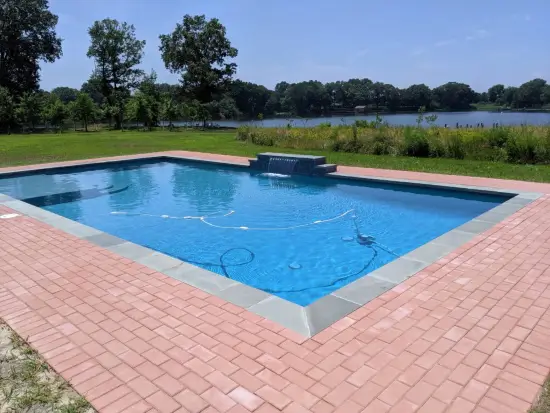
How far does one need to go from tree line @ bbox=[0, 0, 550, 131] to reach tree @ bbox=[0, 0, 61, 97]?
3.3 inches

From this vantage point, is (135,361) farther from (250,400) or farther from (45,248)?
(45,248)

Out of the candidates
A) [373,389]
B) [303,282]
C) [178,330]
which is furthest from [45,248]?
[373,389]

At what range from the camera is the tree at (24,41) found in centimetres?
3681

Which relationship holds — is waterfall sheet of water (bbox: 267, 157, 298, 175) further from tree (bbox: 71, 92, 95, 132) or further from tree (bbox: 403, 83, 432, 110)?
tree (bbox: 403, 83, 432, 110)

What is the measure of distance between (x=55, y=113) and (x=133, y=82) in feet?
38.1

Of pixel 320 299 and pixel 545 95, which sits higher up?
pixel 545 95

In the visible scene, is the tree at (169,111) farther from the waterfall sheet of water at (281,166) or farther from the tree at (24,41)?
the waterfall sheet of water at (281,166)

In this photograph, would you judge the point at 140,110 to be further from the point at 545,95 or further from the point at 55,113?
the point at 545,95

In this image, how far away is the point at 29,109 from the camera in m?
31.8

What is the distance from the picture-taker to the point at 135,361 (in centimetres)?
267

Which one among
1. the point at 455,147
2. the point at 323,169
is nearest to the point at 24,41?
the point at 323,169

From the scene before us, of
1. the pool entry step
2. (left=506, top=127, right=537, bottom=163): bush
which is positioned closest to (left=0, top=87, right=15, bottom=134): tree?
the pool entry step

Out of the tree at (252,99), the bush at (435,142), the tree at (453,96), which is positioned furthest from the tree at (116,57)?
the tree at (453,96)

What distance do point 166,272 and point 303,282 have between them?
5.61 feet
